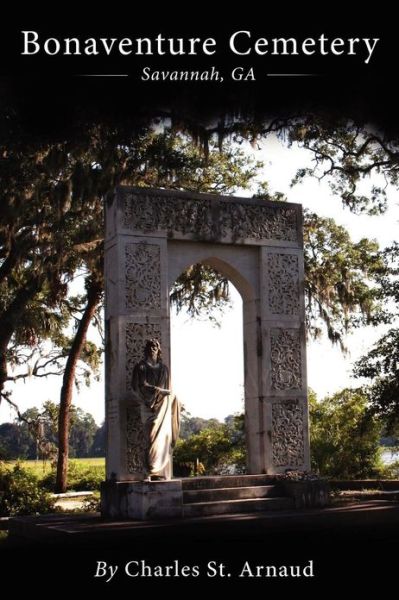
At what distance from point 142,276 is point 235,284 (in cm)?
204

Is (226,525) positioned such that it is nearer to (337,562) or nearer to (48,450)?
(337,562)

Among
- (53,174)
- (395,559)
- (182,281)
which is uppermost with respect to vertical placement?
(53,174)

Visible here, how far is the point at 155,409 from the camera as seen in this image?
500 inches

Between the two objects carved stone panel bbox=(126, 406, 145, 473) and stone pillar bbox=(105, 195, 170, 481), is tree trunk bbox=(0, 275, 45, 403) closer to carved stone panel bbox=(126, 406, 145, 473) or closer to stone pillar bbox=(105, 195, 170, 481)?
stone pillar bbox=(105, 195, 170, 481)

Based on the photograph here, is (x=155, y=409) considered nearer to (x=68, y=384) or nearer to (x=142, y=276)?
(x=142, y=276)

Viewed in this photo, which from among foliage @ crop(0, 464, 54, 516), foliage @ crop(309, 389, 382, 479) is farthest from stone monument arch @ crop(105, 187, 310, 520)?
foliage @ crop(309, 389, 382, 479)

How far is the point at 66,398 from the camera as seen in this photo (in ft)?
75.7

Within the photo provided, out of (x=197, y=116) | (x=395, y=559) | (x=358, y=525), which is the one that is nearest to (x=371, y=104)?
(x=197, y=116)

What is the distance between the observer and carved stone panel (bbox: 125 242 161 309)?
44.4 feet

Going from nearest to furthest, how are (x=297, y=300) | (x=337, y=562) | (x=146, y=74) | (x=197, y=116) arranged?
(x=337, y=562) → (x=146, y=74) → (x=297, y=300) → (x=197, y=116)

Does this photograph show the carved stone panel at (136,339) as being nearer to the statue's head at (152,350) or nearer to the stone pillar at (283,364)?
the statue's head at (152,350)

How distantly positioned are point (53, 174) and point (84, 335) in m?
6.81

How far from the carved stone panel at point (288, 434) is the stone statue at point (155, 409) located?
6.92 feet

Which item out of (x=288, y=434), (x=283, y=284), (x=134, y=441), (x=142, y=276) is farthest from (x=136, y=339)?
(x=288, y=434)
